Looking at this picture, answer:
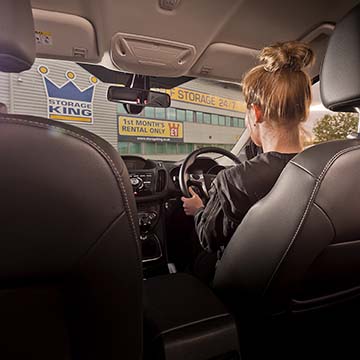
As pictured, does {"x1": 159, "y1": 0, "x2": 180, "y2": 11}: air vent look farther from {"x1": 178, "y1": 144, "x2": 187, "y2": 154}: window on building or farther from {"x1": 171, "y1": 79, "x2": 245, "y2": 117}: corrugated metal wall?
{"x1": 178, "y1": 144, "x2": 187, "y2": 154}: window on building

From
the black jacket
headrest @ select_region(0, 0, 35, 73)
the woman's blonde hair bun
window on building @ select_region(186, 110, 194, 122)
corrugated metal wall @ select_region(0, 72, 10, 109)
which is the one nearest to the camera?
headrest @ select_region(0, 0, 35, 73)

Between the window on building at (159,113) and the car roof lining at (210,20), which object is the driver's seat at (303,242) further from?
the window on building at (159,113)

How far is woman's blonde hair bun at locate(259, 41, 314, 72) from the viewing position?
1174mm

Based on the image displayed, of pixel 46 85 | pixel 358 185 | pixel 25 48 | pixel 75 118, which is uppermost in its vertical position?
pixel 46 85

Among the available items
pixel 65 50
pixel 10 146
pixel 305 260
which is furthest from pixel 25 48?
pixel 65 50

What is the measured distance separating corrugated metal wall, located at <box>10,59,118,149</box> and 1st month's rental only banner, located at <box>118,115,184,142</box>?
0.25 feet

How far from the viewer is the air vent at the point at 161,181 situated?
2.00 metres

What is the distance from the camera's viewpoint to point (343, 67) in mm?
1191

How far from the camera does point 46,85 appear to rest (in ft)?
6.52

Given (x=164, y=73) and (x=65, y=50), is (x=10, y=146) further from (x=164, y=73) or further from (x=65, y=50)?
(x=164, y=73)

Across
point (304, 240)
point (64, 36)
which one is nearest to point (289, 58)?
point (304, 240)

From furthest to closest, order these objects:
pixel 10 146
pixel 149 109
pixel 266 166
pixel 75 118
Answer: pixel 149 109
pixel 75 118
pixel 266 166
pixel 10 146

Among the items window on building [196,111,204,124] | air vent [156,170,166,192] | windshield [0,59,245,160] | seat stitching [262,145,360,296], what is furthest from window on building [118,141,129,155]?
seat stitching [262,145,360,296]

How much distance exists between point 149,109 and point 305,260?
1.68 meters
